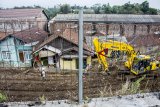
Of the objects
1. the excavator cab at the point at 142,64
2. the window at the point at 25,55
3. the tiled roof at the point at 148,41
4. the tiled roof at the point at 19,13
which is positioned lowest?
the window at the point at 25,55

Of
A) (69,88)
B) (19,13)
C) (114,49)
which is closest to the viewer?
(69,88)

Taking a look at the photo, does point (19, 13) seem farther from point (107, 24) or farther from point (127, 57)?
point (107, 24)

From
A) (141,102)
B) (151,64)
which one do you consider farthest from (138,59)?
(141,102)

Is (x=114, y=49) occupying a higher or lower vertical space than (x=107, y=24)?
lower

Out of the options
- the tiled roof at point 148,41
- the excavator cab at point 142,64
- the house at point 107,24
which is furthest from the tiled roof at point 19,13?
the excavator cab at point 142,64

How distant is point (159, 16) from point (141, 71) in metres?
25.0

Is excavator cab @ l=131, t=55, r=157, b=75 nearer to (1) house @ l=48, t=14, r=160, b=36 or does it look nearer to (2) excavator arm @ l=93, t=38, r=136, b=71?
(2) excavator arm @ l=93, t=38, r=136, b=71

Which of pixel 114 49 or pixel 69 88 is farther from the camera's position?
pixel 114 49

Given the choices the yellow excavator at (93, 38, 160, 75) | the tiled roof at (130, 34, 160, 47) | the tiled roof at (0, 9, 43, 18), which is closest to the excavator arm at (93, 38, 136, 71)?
the yellow excavator at (93, 38, 160, 75)

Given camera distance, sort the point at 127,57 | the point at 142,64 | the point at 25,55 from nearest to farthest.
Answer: the point at 142,64 < the point at 127,57 < the point at 25,55

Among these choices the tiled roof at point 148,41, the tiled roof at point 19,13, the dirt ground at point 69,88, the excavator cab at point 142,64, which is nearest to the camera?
the dirt ground at point 69,88

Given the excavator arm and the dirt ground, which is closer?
the dirt ground

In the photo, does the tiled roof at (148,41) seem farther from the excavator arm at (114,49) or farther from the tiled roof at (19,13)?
the tiled roof at (19,13)

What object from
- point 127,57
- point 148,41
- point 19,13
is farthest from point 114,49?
point 19,13
